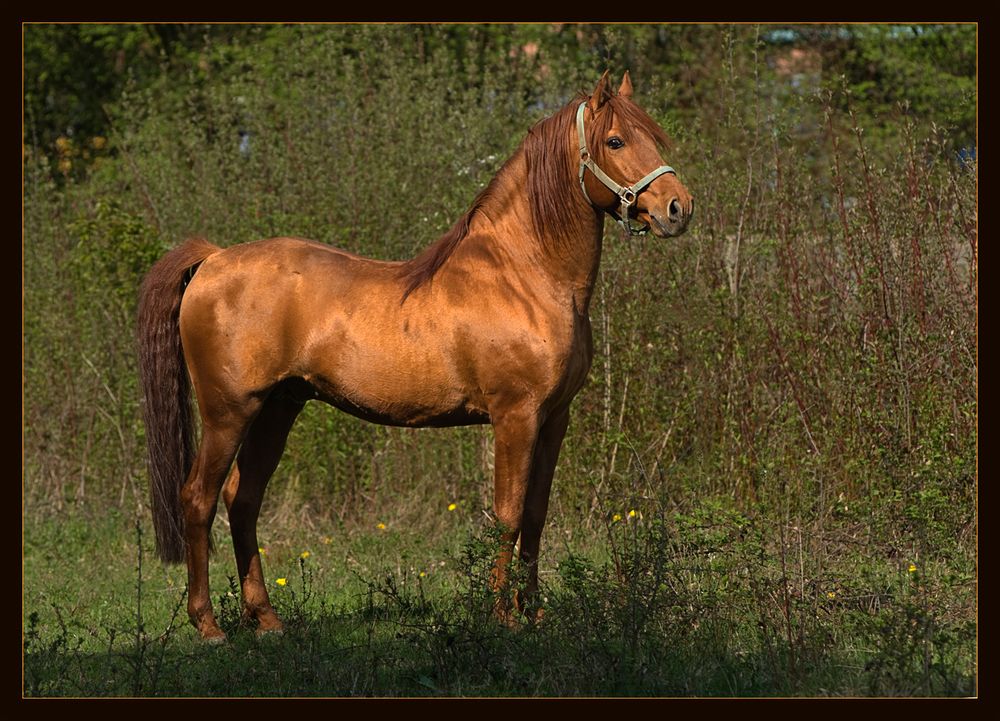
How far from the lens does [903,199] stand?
330 inches

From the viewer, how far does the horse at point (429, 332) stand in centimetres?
561

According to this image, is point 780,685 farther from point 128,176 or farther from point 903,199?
point 128,176

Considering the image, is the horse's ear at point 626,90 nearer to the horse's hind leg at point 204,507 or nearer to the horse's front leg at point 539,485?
the horse's front leg at point 539,485

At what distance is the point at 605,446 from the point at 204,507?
3.27m

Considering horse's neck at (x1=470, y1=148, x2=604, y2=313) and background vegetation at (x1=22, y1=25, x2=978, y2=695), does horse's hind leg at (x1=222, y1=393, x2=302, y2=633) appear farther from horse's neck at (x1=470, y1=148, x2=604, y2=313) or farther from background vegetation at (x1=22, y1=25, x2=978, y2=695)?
horse's neck at (x1=470, y1=148, x2=604, y2=313)

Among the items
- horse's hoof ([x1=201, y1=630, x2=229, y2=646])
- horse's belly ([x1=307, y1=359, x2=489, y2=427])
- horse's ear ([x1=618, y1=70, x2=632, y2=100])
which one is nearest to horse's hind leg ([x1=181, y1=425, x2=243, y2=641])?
horse's hoof ([x1=201, y1=630, x2=229, y2=646])

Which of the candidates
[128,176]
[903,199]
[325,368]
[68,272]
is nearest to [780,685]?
[325,368]

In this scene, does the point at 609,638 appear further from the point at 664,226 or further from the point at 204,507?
the point at 204,507

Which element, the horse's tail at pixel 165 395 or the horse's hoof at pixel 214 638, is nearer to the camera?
the horse's hoof at pixel 214 638

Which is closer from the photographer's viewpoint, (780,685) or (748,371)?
(780,685)

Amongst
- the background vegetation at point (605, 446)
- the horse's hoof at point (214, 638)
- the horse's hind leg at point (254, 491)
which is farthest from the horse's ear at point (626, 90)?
the horse's hoof at point (214, 638)

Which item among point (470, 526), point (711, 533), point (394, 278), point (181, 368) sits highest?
point (394, 278)

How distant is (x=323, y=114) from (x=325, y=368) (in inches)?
209

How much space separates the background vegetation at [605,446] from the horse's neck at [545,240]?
106cm
